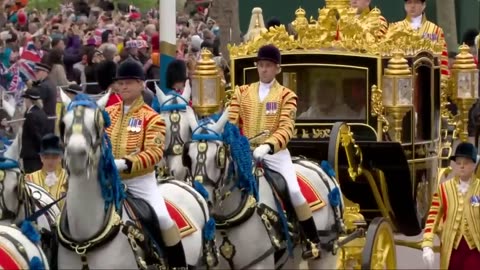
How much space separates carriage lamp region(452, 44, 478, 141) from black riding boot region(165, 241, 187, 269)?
5534 millimetres

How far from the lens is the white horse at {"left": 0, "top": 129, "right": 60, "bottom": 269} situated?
9172mm

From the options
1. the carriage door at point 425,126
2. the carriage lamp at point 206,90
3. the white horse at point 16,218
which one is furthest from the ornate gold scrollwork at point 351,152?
the white horse at point 16,218

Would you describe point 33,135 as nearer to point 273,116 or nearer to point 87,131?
point 273,116

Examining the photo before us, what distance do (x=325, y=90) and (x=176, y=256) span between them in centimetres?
467

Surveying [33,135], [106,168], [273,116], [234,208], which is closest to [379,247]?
[273,116]

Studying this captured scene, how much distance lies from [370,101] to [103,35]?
9.93 meters

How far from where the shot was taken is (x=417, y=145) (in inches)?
581

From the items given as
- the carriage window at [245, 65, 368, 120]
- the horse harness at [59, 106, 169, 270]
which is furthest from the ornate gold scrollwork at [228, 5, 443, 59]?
the horse harness at [59, 106, 169, 270]

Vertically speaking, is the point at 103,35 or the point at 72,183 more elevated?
the point at 103,35

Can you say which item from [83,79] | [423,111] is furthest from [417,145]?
[83,79]

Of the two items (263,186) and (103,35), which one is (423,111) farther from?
(103,35)

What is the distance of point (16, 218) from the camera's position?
1007 centimetres

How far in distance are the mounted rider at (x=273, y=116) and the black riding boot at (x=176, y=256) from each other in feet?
6.14

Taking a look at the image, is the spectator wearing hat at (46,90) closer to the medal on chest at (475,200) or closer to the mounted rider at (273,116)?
the mounted rider at (273,116)
